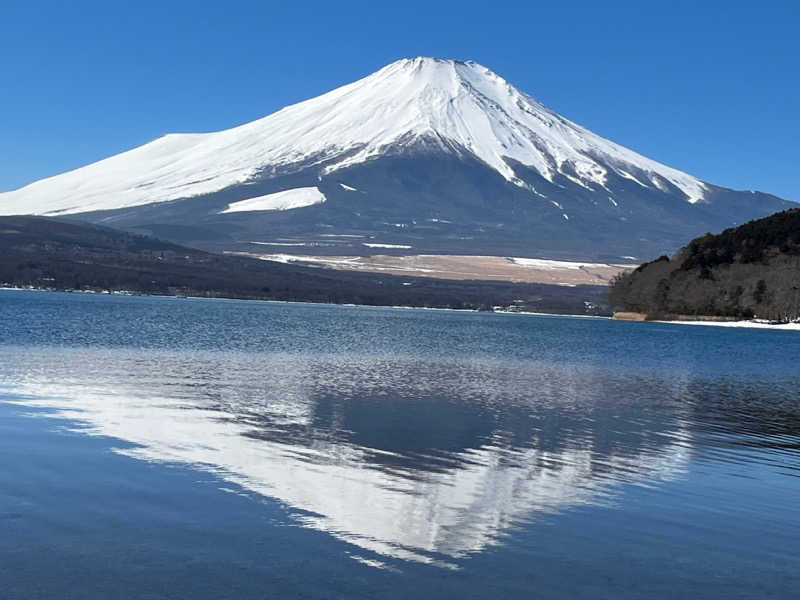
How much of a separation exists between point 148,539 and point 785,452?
17.0 metres

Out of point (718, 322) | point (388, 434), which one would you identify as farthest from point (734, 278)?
point (388, 434)

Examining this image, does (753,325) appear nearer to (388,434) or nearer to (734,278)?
(734,278)

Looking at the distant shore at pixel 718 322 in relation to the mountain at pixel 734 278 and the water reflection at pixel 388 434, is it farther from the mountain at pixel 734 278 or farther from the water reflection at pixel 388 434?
the water reflection at pixel 388 434

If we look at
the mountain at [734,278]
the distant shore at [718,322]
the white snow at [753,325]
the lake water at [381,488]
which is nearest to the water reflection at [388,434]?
the lake water at [381,488]

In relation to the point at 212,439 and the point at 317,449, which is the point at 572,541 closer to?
the point at 317,449

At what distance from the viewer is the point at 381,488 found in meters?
17.3

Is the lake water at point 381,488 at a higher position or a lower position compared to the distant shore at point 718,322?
lower

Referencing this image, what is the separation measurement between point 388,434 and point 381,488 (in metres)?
6.66

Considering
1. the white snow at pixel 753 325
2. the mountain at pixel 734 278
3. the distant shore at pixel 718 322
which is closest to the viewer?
the white snow at pixel 753 325

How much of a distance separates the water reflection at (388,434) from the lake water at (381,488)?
0.08m

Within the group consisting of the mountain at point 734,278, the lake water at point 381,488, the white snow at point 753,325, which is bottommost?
the lake water at point 381,488

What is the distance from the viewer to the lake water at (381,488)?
1248 cm

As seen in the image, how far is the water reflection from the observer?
1580 cm

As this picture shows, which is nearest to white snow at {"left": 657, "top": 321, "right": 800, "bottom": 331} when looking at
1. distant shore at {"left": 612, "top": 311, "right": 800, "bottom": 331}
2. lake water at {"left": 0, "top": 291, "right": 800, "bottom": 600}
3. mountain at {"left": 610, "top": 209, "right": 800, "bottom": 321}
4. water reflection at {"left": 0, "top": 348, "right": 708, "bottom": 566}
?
distant shore at {"left": 612, "top": 311, "right": 800, "bottom": 331}
